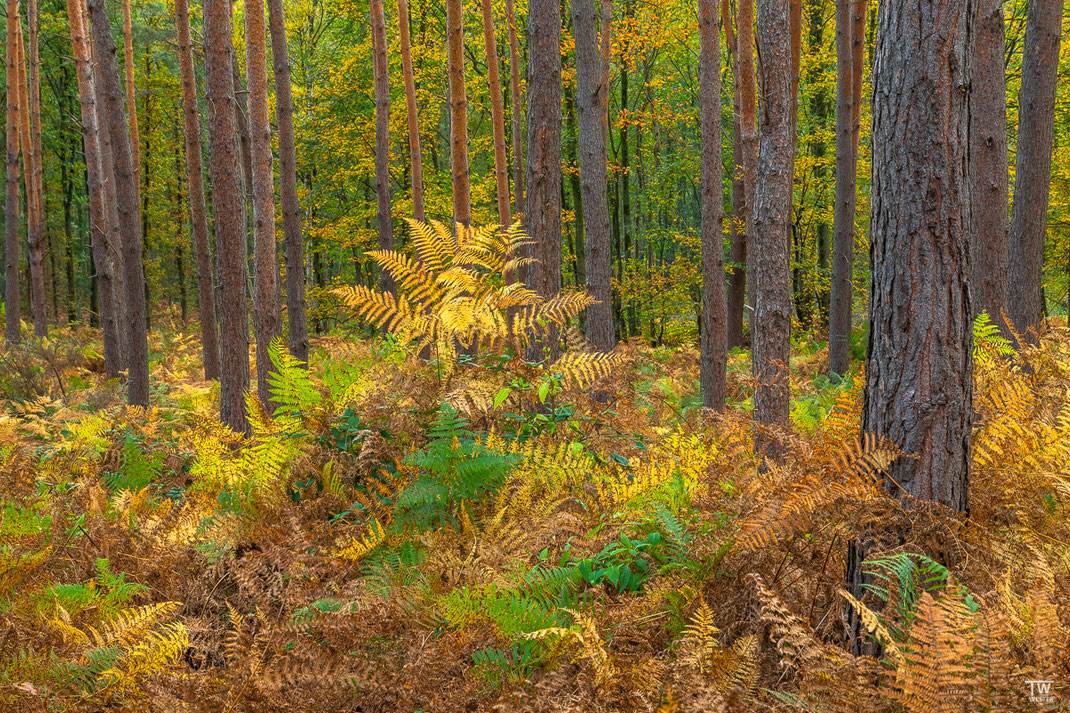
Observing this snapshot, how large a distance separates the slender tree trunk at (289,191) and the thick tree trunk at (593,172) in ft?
13.0

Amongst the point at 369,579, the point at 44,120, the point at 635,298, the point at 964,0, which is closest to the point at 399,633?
the point at 369,579

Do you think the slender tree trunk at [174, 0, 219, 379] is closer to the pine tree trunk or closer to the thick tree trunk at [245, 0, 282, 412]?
the thick tree trunk at [245, 0, 282, 412]

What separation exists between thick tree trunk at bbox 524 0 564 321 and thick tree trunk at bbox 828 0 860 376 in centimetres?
483

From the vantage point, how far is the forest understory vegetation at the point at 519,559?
7.45ft

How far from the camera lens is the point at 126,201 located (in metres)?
9.27

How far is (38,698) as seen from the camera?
2611mm

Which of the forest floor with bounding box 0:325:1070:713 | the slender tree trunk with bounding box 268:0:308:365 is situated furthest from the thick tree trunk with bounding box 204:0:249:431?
the slender tree trunk with bounding box 268:0:308:365

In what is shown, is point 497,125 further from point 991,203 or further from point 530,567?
point 530,567

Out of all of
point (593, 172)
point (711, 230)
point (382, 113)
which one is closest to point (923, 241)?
point (711, 230)

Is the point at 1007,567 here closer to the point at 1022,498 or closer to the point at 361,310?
the point at 1022,498

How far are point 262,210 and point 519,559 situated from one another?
5.10 m

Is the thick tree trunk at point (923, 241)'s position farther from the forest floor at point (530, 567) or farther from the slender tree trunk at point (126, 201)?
the slender tree trunk at point (126, 201)

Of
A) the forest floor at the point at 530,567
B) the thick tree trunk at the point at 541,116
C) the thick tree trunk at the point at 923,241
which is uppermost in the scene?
the thick tree trunk at the point at 541,116

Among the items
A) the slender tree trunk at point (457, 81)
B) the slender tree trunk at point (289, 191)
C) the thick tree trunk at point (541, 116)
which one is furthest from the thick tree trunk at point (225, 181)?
the thick tree trunk at point (541, 116)
